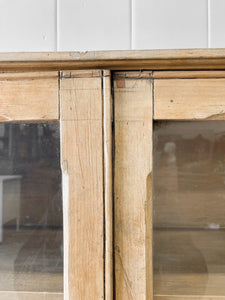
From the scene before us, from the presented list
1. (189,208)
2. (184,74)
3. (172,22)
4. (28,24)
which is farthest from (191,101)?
(28,24)

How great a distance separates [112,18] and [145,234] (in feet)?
1.68

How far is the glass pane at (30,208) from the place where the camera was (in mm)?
365

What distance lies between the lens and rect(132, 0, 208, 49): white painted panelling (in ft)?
2.15

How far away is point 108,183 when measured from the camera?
344mm

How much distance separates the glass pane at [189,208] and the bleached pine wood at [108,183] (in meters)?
0.06

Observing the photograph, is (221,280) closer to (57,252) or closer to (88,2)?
(57,252)

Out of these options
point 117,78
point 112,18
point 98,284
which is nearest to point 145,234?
point 98,284

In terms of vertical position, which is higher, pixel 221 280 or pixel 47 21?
pixel 47 21

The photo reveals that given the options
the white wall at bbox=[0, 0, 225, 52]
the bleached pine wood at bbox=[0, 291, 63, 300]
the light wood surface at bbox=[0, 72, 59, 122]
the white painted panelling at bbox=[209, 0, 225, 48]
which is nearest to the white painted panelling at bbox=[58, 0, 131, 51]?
the white wall at bbox=[0, 0, 225, 52]

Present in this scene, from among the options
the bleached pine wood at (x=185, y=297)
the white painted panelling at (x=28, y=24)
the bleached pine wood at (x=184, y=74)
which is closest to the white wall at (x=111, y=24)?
the white painted panelling at (x=28, y=24)

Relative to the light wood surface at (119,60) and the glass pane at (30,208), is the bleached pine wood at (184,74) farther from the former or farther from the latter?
the glass pane at (30,208)

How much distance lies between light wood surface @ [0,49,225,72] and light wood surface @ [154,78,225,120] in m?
0.02

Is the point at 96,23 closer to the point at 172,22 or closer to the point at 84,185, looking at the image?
the point at 172,22

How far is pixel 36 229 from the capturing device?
15.2 inches
